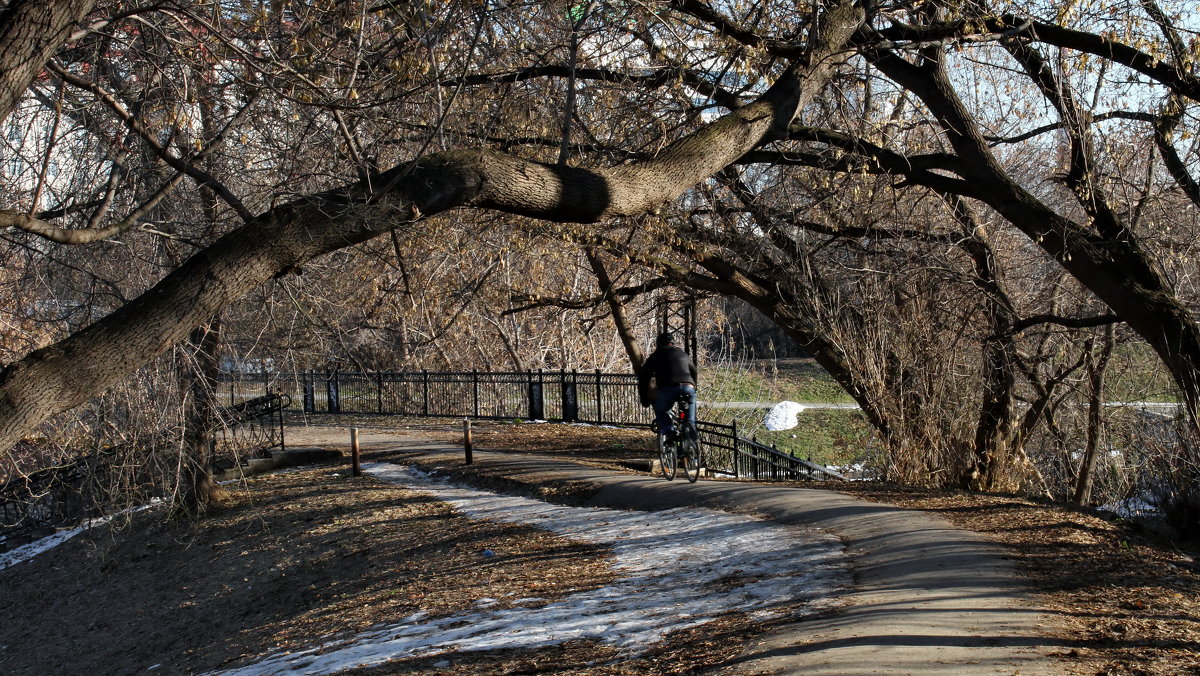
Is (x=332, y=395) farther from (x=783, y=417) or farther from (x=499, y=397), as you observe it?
(x=783, y=417)

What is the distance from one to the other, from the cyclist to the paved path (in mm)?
2438

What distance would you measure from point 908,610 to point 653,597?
2.28m

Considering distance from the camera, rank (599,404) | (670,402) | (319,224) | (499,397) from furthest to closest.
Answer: (499,397) < (599,404) < (670,402) < (319,224)

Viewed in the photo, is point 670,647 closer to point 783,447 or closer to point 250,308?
point 250,308

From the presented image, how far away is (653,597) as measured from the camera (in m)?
7.60

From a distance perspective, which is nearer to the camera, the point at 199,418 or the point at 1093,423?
the point at 199,418

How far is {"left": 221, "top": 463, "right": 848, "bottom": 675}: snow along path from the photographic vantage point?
687 centimetres

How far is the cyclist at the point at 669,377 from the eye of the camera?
1248 cm

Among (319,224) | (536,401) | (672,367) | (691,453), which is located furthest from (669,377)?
(536,401)

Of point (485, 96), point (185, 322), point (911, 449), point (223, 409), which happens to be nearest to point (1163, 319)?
point (911, 449)

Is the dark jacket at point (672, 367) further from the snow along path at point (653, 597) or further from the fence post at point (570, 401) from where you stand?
the fence post at point (570, 401)

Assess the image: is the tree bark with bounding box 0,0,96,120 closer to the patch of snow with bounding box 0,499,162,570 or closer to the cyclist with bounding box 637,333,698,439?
the cyclist with bounding box 637,333,698,439

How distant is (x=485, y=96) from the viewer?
13039 mm

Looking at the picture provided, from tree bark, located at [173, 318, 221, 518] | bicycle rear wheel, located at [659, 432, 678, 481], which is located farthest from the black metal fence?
bicycle rear wheel, located at [659, 432, 678, 481]
